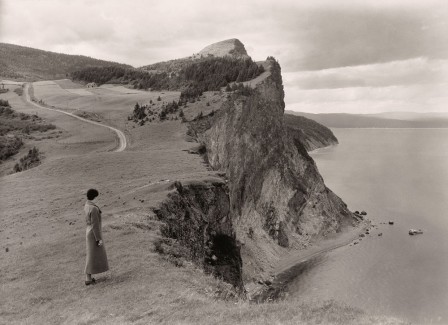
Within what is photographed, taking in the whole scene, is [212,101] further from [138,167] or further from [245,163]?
[138,167]

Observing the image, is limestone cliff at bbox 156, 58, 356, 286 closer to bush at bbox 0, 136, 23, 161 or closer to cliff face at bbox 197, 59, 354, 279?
cliff face at bbox 197, 59, 354, 279

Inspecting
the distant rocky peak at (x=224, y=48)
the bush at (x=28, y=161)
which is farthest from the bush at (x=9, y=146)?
the distant rocky peak at (x=224, y=48)

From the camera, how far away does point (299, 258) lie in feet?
225

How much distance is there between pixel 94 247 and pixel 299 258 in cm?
5711

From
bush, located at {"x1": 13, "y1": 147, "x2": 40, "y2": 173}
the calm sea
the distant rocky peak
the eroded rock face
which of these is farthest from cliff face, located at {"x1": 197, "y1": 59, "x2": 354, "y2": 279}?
the distant rocky peak

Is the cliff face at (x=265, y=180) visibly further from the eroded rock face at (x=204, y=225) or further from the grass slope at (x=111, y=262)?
the grass slope at (x=111, y=262)

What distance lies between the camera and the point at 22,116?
3182 inches

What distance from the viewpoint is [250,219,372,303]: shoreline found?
54.0m

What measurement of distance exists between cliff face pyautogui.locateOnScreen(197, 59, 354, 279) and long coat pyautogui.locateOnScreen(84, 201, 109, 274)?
39.7 metres

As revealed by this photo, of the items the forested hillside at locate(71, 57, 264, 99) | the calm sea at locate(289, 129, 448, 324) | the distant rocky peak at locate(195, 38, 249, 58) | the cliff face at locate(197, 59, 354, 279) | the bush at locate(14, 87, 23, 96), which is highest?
the distant rocky peak at locate(195, 38, 249, 58)

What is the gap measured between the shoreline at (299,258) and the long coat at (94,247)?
33954 millimetres

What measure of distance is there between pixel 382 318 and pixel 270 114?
225 ft

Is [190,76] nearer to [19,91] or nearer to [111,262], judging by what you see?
[19,91]

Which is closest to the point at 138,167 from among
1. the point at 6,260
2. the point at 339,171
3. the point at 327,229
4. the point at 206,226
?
the point at 206,226
